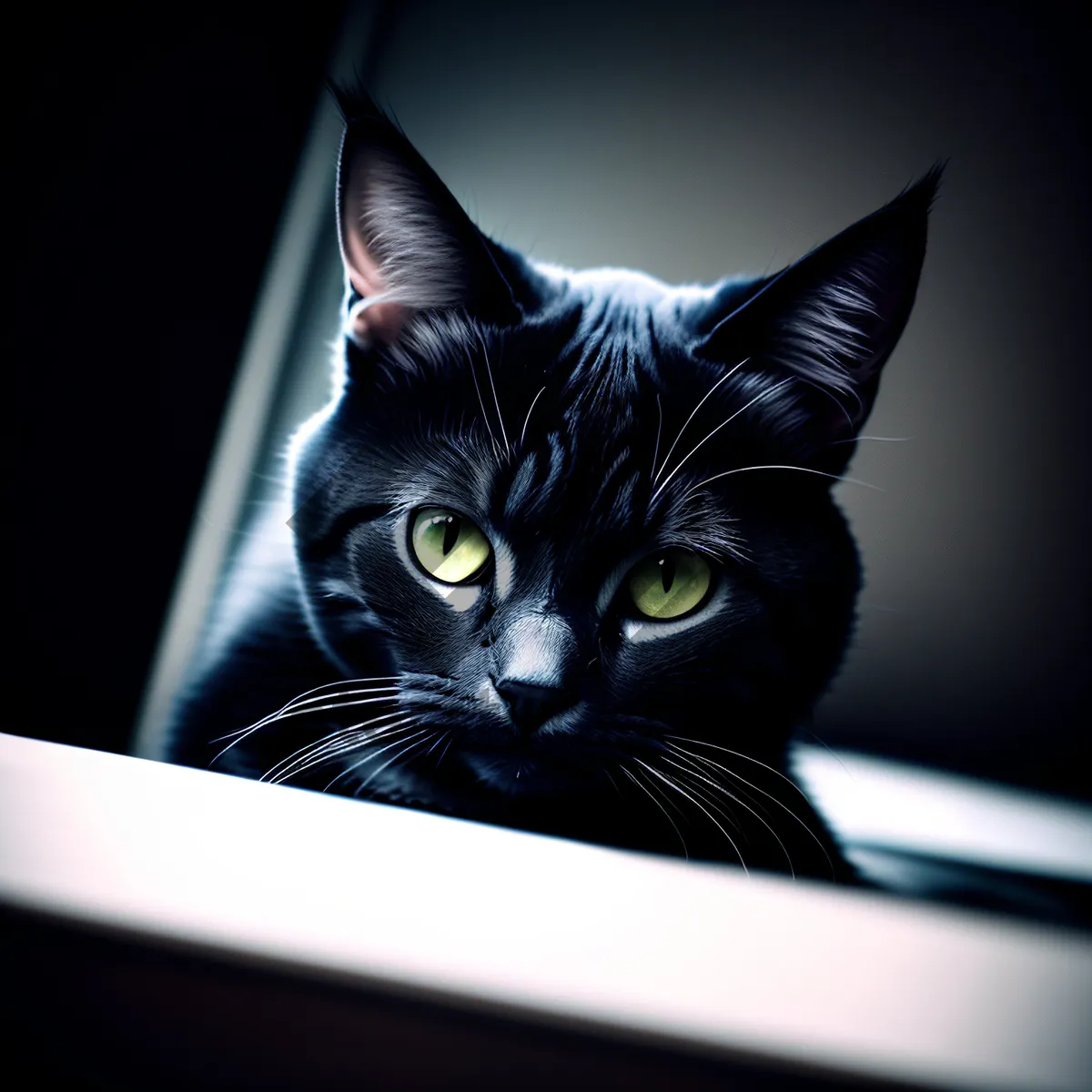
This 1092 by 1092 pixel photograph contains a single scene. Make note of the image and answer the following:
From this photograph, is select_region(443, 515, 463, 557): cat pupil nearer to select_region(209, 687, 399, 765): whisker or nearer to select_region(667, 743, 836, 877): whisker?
select_region(209, 687, 399, 765): whisker

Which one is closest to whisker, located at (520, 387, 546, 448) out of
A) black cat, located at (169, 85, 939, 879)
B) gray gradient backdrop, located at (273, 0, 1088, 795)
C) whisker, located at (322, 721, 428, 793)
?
black cat, located at (169, 85, 939, 879)

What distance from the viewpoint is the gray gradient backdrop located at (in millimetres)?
728

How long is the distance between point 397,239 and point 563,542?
0.27 m

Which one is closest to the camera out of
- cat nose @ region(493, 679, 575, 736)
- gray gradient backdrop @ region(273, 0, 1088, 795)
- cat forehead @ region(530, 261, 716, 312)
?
cat nose @ region(493, 679, 575, 736)

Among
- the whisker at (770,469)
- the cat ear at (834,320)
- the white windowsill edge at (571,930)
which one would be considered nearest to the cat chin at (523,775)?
the white windowsill edge at (571,930)

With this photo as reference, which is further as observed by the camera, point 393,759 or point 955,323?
point 955,323

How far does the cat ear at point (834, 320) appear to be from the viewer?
482mm

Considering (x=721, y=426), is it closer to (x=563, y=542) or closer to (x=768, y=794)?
(x=563, y=542)

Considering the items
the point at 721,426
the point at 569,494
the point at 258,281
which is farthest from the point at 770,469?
the point at 258,281

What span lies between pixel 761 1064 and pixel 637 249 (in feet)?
2.43

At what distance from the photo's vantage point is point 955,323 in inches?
29.0

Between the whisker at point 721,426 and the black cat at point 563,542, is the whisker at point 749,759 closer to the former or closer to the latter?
the black cat at point 563,542

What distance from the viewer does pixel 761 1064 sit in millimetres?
277

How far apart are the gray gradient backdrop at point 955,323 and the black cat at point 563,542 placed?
221 millimetres
